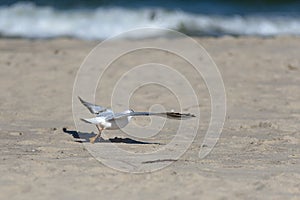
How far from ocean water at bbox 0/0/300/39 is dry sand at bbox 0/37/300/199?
105 inches

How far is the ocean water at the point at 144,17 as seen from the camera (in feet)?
44.1

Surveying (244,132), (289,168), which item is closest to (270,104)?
(244,132)

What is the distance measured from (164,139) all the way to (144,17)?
877 cm

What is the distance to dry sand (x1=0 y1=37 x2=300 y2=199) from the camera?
14.1ft

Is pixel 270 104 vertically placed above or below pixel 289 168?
above

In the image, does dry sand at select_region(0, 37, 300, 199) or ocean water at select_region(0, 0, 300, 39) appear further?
ocean water at select_region(0, 0, 300, 39)

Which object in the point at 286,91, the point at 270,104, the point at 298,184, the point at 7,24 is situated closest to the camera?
the point at 298,184

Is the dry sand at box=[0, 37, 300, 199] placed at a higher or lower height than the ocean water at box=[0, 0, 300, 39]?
lower

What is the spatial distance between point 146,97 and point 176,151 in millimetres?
2307

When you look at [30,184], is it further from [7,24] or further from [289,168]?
[7,24]

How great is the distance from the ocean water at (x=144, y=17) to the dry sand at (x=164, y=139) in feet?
8.74

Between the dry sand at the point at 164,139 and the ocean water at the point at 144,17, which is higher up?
the ocean water at the point at 144,17

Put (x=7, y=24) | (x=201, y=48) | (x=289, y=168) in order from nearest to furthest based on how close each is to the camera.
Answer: (x=289, y=168), (x=201, y=48), (x=7, y=24)

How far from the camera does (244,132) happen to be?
6.21m
